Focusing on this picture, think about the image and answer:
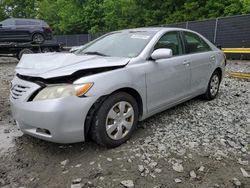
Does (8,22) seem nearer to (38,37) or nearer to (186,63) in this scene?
(38,37)

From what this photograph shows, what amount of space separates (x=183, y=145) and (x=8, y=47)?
39.8 ft

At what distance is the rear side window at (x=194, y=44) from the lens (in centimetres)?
488

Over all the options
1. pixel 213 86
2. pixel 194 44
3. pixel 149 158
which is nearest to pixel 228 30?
pixel 213 86

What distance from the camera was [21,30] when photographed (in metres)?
16.3

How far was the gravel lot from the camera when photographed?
2.84 metres

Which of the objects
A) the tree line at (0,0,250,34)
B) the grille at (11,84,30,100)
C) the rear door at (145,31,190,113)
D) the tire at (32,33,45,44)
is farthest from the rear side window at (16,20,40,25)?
the grille at (11,84,30,100)

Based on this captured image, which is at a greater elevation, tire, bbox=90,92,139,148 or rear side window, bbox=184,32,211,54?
rear side window, bbox=184,32,211,54

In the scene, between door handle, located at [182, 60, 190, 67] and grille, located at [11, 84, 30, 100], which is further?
door handle, located at [182, 60, 190, 67]

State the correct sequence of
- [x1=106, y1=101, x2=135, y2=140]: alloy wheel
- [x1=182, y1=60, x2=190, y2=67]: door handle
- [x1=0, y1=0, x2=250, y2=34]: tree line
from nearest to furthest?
[x1=106, y1=101, x2=135, y2=140]: alloy wheel, [x1=182, y1=60, x2=190, y2=67]: door handle, [x1=0, y1=0, x2=250, y2=34]: tree line

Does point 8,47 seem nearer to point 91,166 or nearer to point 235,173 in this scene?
point 91,166

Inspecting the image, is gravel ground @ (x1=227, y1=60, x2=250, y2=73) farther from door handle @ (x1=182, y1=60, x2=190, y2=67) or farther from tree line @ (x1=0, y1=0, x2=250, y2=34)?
tree line @ (x1=0, y1=0, x2=250, y2=34)

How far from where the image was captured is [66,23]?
1539 inches

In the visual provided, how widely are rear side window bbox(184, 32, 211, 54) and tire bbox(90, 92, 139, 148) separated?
1856 millimetres

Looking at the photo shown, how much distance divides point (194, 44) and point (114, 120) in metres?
2.56
